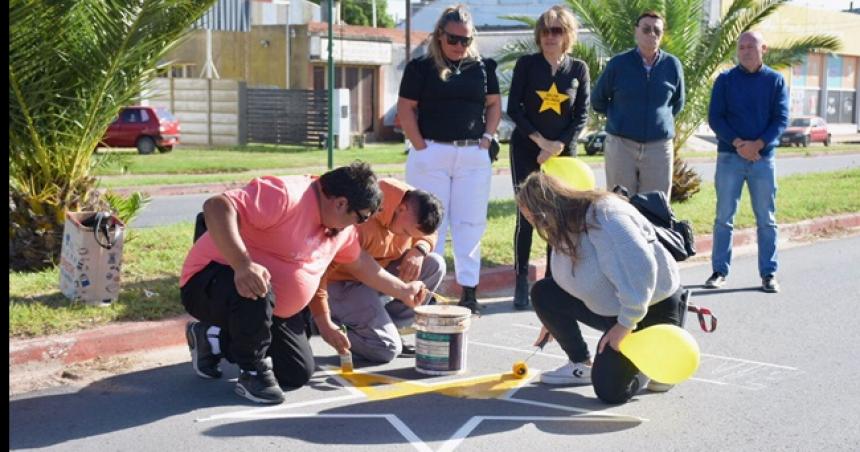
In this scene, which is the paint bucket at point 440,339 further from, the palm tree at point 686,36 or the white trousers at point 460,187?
the palm tree at point 686,36

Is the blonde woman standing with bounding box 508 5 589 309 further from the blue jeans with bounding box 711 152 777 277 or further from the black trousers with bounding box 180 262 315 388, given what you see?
the black trousers with bounding box 180 262 315 388

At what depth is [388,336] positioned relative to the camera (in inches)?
253

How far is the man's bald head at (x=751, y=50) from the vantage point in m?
8.94

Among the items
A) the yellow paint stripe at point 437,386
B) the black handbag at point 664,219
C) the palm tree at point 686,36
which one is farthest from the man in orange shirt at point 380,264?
the palm tree at point 686,36

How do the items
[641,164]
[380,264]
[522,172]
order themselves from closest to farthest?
[380,264] < [522,172] < [641,164]

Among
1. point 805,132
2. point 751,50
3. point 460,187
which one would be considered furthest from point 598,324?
point 805,132

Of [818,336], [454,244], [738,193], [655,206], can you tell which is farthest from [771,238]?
[655,206]

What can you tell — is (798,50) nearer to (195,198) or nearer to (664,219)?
(195,198)

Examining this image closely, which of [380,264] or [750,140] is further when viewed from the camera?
[750,140]

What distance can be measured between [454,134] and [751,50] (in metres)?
2.75

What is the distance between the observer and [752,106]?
9016 millimetres

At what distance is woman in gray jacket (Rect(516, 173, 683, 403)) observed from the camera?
17.2ft

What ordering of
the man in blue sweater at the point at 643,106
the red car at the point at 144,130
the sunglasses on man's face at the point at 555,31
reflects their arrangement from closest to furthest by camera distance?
1. the sunglasses on man's face at the point at 555,31
2. the man in blue sweater at the point at 643,106
3. the red car at the point at 144,130

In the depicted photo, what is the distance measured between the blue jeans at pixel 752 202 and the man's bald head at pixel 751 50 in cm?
74
